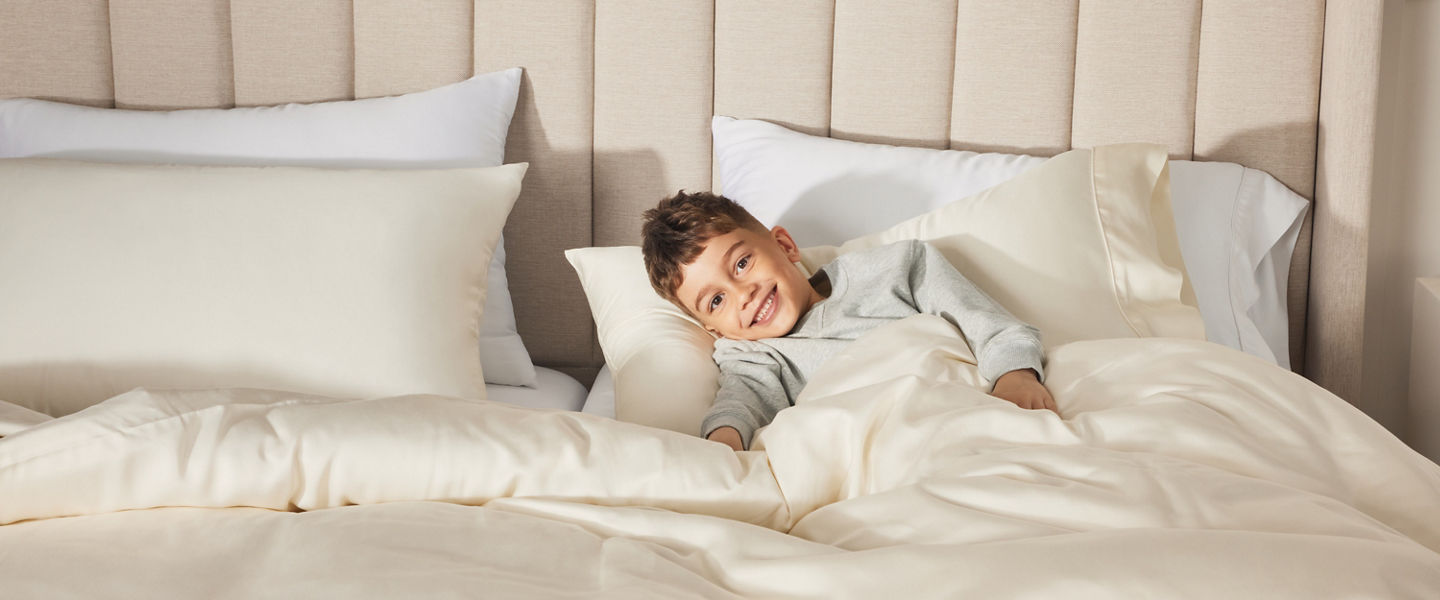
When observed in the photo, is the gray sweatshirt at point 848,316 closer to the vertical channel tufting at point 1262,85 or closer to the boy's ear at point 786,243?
the boy's ear at point 786,243

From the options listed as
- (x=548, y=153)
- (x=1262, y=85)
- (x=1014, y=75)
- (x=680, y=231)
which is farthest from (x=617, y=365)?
(x=1262, y=85)

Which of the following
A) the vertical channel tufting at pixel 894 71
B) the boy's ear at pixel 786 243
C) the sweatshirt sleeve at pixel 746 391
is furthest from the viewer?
the vertical channel tufting at pixel 894 71

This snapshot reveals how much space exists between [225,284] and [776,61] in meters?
0.95

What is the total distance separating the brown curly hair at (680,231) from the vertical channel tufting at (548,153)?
36 cm

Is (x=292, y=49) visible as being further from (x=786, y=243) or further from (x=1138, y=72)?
(x=1138, y=72)

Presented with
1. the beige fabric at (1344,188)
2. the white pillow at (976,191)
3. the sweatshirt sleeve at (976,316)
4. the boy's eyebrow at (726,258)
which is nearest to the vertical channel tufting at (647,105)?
the white pillow at (976,191)

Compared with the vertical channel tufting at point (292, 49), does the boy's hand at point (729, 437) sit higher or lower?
lower

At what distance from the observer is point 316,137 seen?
1.55 m

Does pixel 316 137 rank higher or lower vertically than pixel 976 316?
higher

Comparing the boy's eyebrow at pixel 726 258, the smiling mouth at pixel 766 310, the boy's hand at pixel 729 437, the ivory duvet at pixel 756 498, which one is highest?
the boy's eyebrow at pixel 726 258

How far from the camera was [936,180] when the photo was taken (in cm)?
151

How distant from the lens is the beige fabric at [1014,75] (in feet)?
5.25

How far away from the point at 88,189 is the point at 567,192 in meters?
0.72

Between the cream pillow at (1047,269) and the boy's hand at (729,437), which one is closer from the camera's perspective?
the boy's hand at (729,437)
